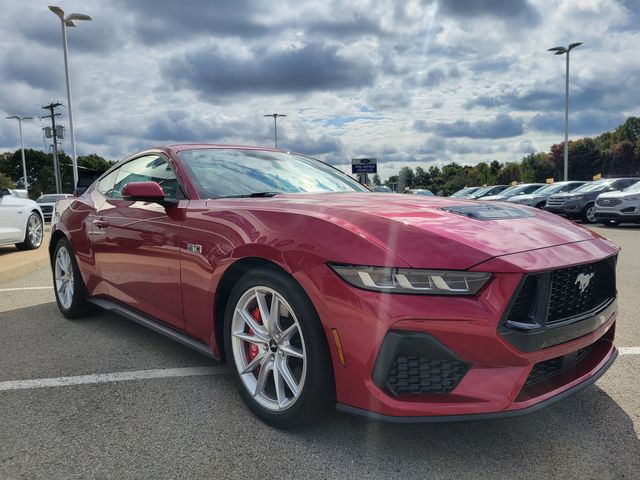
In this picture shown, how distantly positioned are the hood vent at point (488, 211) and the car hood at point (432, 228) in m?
0.02

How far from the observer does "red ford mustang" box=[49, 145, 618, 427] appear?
76.2 inches

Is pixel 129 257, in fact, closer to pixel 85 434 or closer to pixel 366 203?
pixel 85 434

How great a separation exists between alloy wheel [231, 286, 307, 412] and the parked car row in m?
14.0

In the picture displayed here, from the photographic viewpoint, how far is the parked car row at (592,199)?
13.8 m

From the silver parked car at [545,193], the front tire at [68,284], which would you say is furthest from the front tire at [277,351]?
the silver parked car at [545,193]

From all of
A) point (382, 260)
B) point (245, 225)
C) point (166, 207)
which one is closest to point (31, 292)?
point (166, 207)

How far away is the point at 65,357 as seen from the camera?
3.47 metres

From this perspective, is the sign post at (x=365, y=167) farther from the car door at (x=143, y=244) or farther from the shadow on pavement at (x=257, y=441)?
the shadow on pavement at (x=257, y=441)

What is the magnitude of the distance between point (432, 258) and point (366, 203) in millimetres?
716

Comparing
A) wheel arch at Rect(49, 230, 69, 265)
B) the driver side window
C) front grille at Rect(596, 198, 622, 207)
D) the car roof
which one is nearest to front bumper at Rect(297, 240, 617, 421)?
the driver side window

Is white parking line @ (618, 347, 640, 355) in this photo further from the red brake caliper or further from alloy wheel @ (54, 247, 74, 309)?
alloy wheel @ (54, 247, 74, 309)

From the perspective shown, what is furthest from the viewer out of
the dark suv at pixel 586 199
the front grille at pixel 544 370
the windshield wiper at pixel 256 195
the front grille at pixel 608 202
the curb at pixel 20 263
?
the dark suv at pixel 586 199

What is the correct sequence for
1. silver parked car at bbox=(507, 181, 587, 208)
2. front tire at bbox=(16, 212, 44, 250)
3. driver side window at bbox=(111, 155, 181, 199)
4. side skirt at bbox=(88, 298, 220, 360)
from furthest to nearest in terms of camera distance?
silver parked car at bbox=(507, 181, 587, 208), front tire at bbox=(16, 212, 44, 250), driver side window at bbox=(111, 155, 181, 199), side skirt at bbox=(88, 298, 220, 360)

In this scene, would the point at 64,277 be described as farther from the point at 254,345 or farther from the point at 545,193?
A: the point at 545,193
